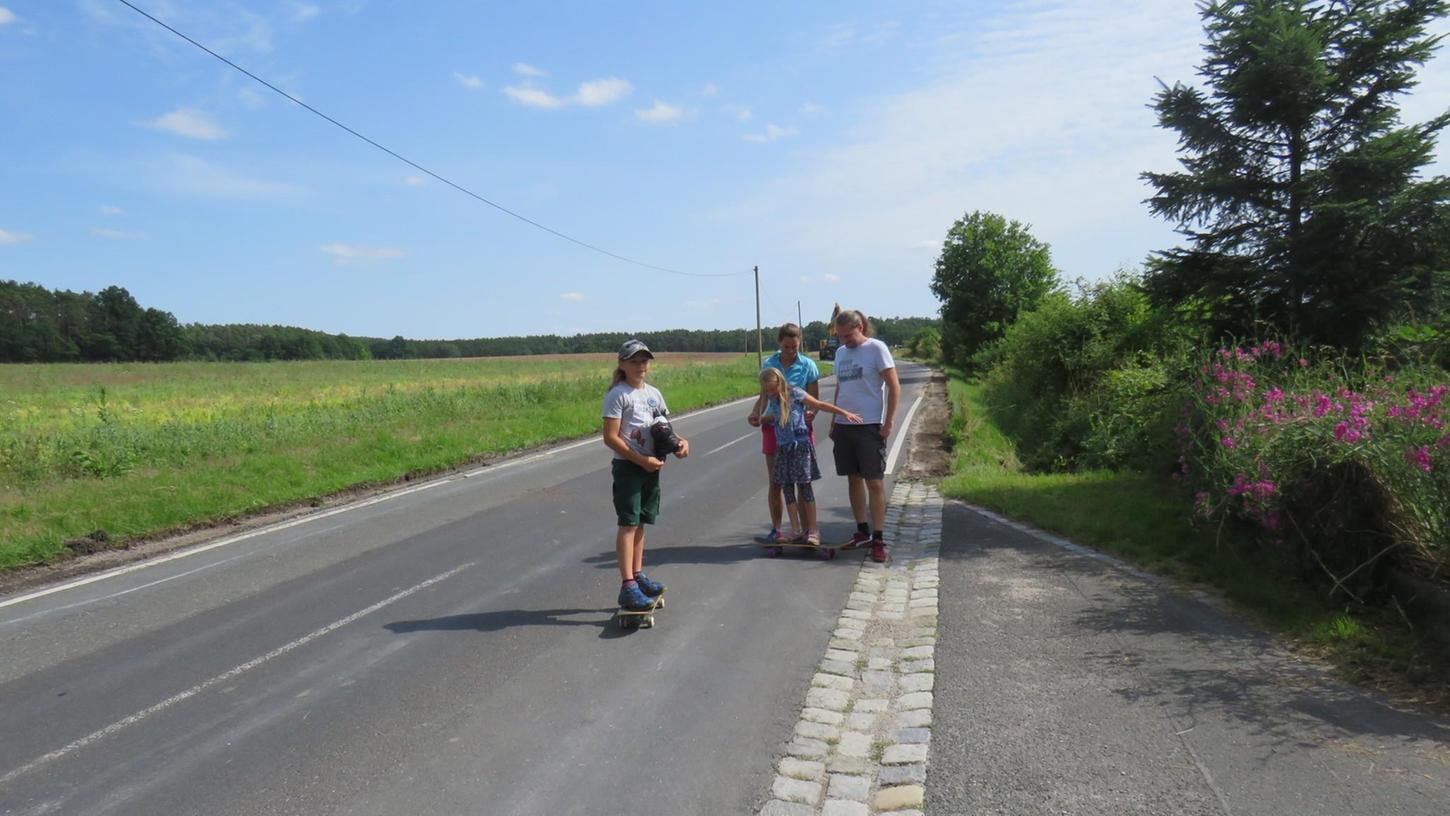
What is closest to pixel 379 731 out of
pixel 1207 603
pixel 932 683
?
pixel 932 683

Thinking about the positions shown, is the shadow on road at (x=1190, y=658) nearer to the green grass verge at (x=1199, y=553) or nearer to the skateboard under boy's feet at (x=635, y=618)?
the green grass verge at (x=1199, y=553)

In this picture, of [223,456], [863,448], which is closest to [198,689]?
[863,448]

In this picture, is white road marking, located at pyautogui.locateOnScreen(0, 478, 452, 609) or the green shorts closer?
the green shorts

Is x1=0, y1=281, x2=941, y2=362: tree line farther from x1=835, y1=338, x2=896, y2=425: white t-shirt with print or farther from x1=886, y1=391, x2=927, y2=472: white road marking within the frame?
x1=835, y1=338, x2=896, y2=425: white t-shirt with print

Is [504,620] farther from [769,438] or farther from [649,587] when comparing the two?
[769,438]

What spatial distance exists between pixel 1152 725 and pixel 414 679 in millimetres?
3619

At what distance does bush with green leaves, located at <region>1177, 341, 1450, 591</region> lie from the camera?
15.1ft

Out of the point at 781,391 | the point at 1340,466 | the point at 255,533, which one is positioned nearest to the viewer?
the point at 1340,466

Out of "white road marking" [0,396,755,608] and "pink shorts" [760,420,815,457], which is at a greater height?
"pink shorts" [760,420,815,457]

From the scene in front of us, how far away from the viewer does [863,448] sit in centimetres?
705

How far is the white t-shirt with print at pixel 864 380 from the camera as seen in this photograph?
703 cm

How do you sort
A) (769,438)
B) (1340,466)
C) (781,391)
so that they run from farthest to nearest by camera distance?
(769,438) < (781,391) < (1340,466)

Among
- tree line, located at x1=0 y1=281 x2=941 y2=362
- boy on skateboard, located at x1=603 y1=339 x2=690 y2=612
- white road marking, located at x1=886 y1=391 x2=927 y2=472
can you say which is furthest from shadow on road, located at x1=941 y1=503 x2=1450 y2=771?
tree line, located at x1=0 y1=281 x2=941 y2=362

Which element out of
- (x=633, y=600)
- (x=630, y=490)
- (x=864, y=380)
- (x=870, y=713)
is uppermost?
(x=864, y=380)
